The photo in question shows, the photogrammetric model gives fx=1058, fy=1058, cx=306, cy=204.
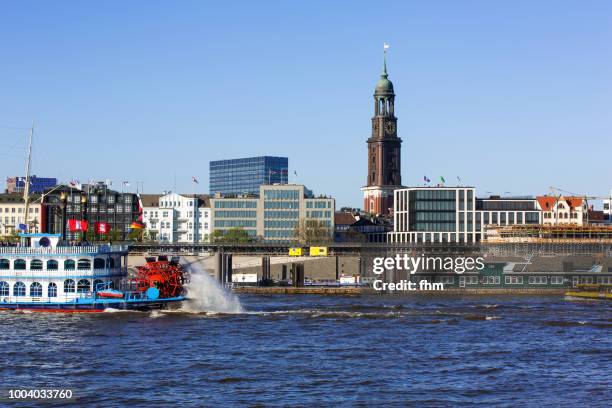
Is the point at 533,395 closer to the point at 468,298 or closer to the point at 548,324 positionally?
the point at 548,324

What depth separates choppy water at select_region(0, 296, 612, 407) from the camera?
58156mm

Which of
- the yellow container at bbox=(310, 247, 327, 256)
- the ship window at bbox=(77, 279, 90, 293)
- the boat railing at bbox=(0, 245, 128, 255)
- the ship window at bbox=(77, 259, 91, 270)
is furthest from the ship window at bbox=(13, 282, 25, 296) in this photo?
the yellow container at bbox=(310, 247, 327, 256)

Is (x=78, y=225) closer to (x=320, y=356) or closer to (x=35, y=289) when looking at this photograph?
(x=35, y=289)

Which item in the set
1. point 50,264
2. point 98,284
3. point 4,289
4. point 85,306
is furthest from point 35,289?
point 98,284

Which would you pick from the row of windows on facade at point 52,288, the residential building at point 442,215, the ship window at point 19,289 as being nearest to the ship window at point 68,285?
the row of windows on facade at point 52,288

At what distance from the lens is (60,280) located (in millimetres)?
97312

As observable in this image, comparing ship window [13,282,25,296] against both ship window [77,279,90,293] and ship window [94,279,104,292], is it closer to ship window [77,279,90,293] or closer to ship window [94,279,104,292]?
ship window [77,279,90,293]

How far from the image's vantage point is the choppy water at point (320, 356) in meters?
58.2

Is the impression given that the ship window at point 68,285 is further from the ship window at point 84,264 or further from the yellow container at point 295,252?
the yellow container at point 295,252

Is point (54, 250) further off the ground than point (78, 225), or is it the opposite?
point (78, 225)

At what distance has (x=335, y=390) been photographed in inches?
2331

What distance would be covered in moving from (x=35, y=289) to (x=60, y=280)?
2686mm

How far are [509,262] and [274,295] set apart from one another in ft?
103

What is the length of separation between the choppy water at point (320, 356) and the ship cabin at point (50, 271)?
2618 millimetres
